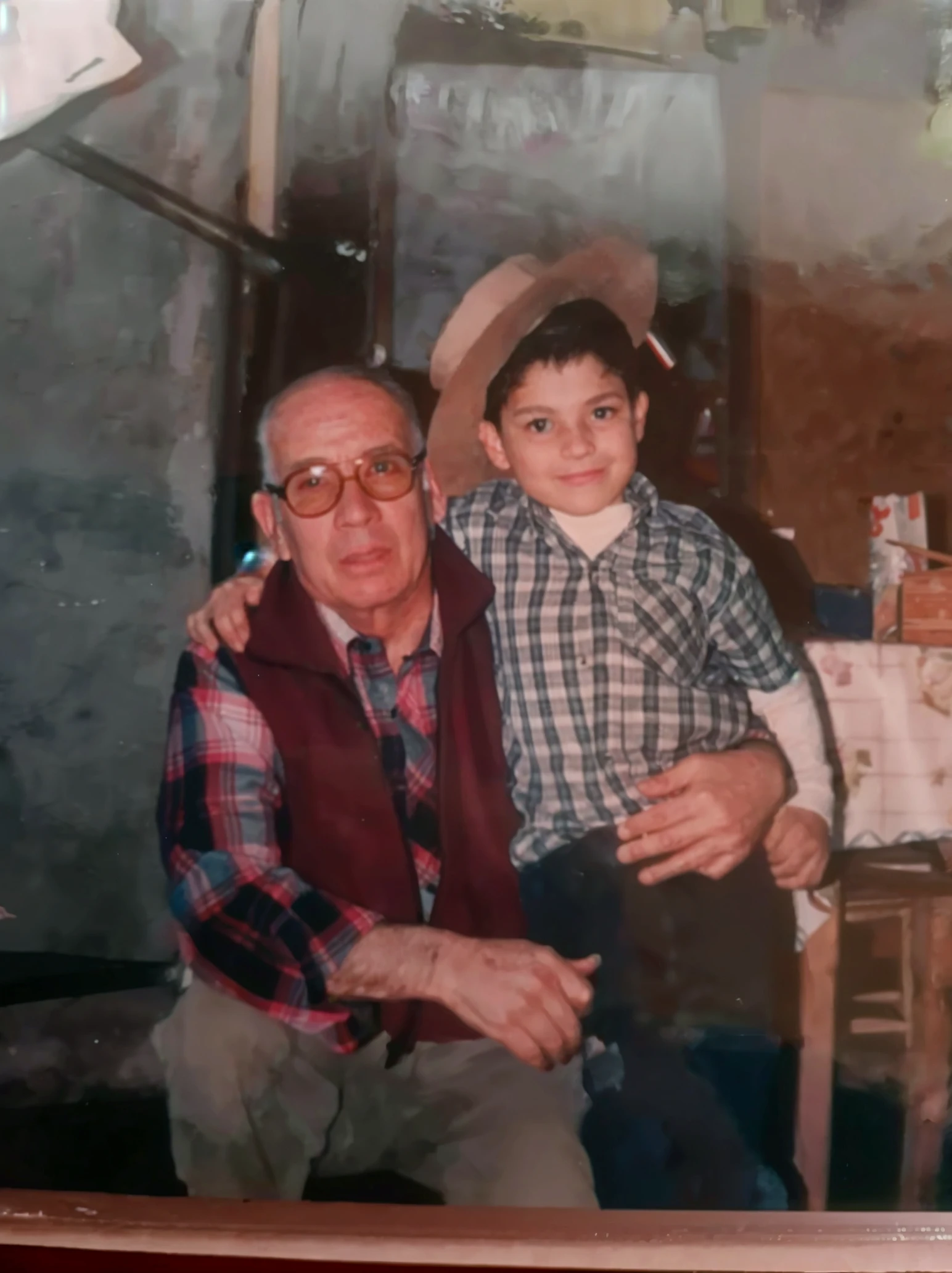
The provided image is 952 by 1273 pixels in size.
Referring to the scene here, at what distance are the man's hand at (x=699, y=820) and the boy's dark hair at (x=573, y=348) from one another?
41cm

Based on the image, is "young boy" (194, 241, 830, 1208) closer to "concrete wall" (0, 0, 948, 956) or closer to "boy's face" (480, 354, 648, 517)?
"boy's face" (480, 354, 648, 517)

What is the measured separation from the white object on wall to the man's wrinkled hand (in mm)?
1048

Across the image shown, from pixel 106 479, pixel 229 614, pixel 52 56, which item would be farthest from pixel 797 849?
pixel 52 56

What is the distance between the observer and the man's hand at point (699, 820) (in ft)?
3.44

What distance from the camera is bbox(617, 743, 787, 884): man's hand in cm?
105

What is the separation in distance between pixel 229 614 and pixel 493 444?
342 mm

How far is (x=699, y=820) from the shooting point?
1049 mm

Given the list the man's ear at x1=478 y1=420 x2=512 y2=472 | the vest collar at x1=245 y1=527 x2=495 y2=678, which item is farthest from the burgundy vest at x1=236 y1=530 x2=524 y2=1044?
the man's ear at x1=478 y1=420 x2=512 y2=472

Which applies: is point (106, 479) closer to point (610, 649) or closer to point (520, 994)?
point (610, 649)

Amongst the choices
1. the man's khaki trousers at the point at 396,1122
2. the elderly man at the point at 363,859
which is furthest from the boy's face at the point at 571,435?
the man's khaki trousers at the point at 396,1122

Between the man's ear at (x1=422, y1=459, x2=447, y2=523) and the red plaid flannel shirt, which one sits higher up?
the man's ear at (x1=422, y1=459, x2=447, y2=523)

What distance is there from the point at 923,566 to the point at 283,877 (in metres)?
0.75

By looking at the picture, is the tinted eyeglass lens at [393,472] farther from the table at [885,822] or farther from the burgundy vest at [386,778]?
the table at [885,822]

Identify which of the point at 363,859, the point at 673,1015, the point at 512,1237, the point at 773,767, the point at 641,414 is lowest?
the point at 512,1237
